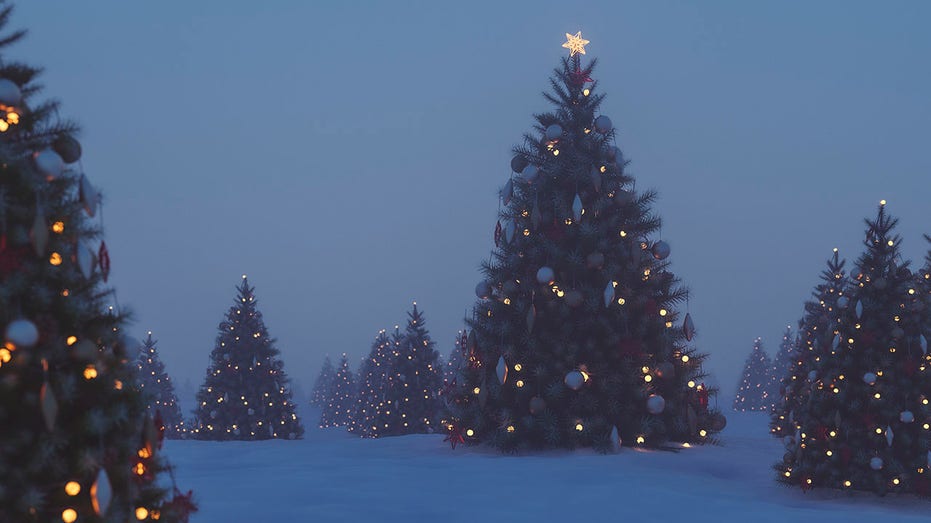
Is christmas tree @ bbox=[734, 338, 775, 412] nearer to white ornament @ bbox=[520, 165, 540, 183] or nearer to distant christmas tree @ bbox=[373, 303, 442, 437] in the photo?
distant christmas tree @ bbox=[373, 303, 442, 437]

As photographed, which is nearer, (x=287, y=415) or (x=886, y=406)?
(x=886, y=406)

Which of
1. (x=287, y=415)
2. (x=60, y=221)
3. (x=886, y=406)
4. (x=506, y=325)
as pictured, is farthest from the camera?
(x=287, y=415)

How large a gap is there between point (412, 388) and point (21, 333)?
28017 millimetres

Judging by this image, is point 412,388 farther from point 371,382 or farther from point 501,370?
point 501,370

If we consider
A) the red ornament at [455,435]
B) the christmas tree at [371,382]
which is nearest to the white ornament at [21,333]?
the red ornament at [455,435]

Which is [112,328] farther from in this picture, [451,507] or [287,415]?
[287,415]

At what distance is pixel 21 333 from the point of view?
523 centimetres

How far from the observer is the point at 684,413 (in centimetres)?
1611

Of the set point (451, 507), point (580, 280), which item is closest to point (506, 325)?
point (580, 280)

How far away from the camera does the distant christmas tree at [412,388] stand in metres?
32.3

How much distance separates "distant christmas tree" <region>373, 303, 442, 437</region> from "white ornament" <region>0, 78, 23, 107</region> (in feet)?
87.9

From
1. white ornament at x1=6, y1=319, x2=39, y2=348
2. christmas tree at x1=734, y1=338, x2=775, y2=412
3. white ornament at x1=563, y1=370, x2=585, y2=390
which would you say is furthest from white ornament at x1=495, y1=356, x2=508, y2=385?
christmas tree at x1=734, y1=338, x2=775, y2=412

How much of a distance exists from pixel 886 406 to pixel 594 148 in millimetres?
6722

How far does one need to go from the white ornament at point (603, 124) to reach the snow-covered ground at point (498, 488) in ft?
19.1
